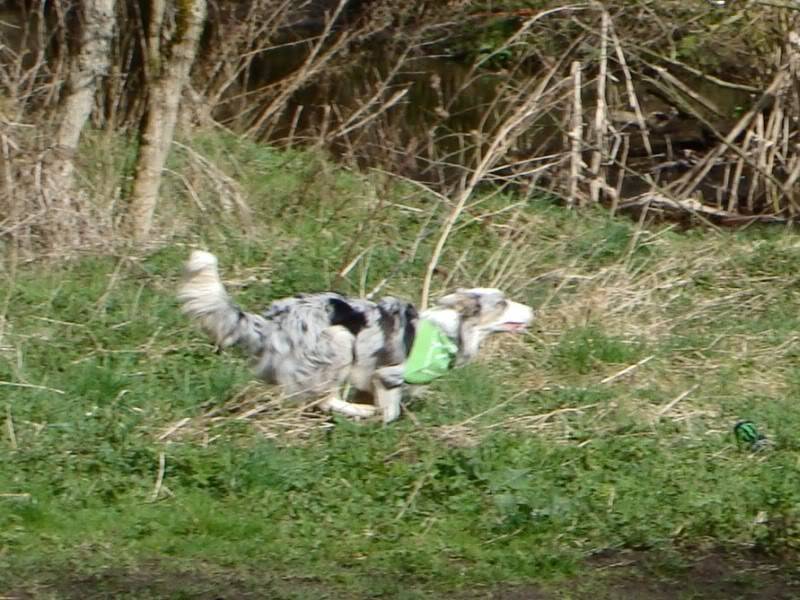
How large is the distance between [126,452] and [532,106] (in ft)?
15.0

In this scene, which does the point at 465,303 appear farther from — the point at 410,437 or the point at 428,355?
the point at 410,437

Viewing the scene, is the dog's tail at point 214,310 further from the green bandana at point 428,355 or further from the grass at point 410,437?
the green bandana at point 428,355

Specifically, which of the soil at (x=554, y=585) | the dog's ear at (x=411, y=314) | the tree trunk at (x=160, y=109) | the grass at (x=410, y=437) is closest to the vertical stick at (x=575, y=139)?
the grass at (x=410, y=437)

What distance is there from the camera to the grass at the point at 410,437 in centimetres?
565

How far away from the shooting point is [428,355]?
7180 millimetres

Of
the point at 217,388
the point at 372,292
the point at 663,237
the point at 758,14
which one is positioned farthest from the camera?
the point at 758,14

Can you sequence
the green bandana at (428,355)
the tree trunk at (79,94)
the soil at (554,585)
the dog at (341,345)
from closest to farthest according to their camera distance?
the soil at (554,585), the dog at (341,345), the green bandana at (428,355), the tree trunk at (79,94)

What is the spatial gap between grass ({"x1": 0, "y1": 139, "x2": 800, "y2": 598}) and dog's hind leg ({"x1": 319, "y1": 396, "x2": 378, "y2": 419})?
0.14 m

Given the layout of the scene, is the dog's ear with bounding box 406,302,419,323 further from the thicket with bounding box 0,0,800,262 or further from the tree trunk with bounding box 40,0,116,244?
the tree trunk with bounding box 40,0,116,244

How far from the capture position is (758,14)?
12.0 m

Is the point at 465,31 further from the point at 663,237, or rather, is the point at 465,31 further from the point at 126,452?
the point at 126,452

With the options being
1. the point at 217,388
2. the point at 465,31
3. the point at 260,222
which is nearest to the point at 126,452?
the point at 217,388

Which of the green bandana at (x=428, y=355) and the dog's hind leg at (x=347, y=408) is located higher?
the green bandana at (x=428, y=355)

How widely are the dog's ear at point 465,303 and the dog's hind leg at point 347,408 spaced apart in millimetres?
783
